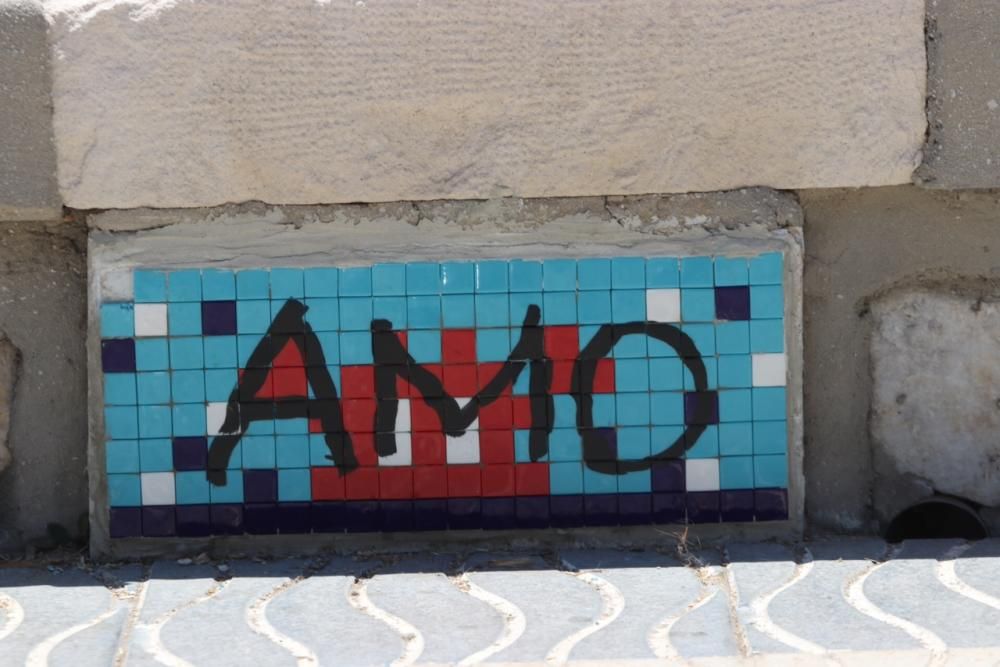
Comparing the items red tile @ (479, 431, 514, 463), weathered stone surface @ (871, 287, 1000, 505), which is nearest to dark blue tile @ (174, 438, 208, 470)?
red tile @ (479, 431, 514, 463)

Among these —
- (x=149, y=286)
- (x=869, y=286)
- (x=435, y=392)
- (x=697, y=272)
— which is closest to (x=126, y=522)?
(x=149, y=286)

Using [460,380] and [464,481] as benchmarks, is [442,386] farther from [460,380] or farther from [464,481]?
[464,481]

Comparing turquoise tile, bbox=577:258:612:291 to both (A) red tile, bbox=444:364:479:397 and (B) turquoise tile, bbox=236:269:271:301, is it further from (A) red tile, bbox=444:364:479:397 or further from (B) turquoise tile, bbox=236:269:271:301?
(B) turquoise tile, bbox=236:269:271:301

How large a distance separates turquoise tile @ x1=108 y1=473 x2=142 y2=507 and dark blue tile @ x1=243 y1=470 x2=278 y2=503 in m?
0.26

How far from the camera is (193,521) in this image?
3.03 m

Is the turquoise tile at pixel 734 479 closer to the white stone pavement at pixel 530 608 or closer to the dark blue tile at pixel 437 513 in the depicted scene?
the white stone pavement at pixel 530 608

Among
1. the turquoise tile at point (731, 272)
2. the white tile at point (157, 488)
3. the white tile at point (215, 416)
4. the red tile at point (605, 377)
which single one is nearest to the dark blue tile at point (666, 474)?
the red tile at point (605, 377)

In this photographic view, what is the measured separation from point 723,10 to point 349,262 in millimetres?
1071

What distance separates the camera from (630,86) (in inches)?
115

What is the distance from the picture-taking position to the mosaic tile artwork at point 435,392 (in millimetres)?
3016

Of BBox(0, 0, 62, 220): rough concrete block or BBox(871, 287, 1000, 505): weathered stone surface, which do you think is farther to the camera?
BBox(871, 287, 1000, 505): weathered stone surface

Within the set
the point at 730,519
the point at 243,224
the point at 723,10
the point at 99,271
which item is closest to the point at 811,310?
the point at 730,519

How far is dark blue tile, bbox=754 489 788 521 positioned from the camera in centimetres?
305

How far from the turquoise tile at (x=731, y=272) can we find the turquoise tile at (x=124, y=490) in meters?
1.50
